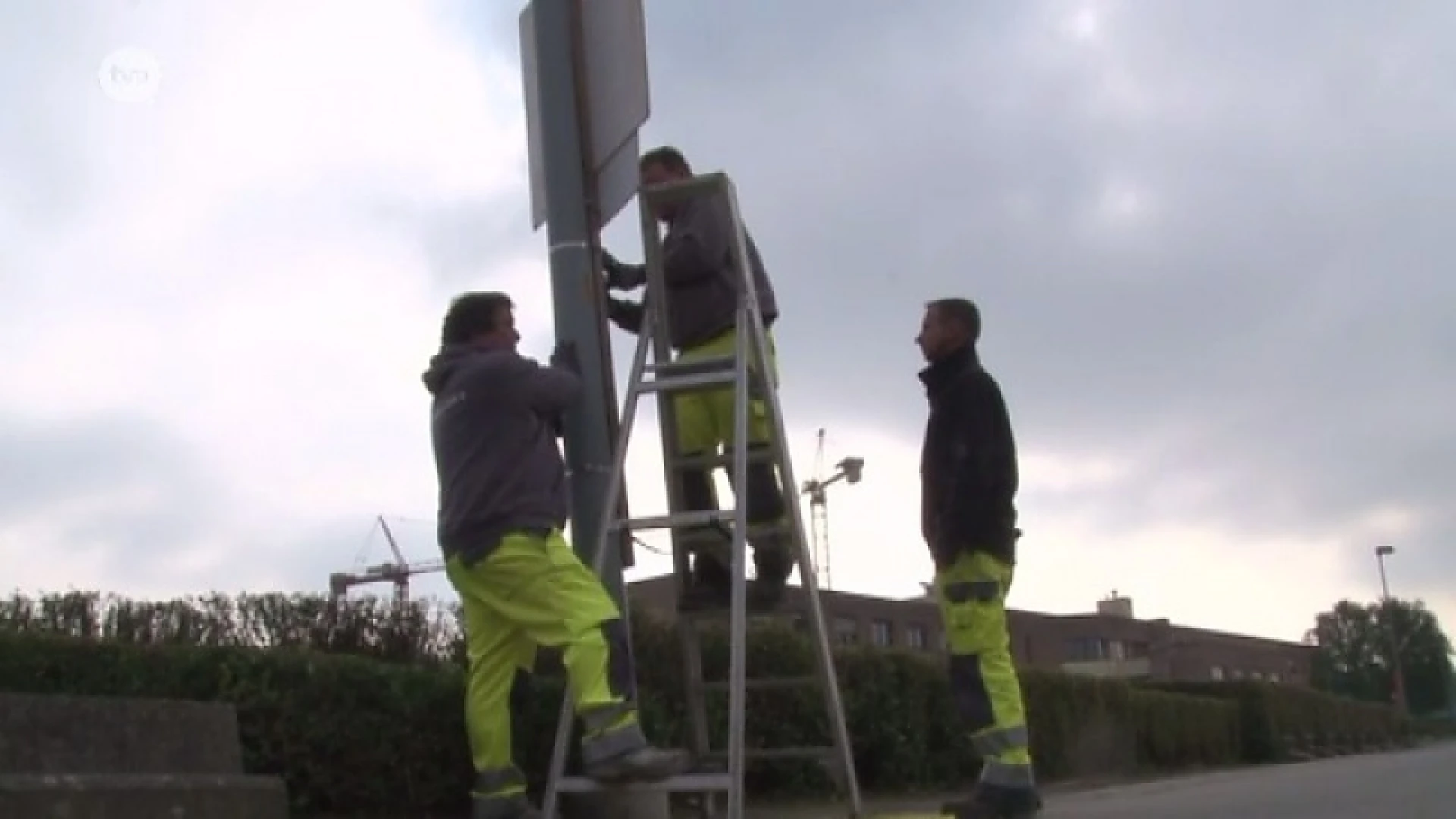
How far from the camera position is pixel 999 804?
248 inches

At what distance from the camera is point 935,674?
13.1m

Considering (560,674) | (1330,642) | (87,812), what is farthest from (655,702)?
(1330,642)

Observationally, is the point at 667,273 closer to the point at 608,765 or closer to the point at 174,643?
the point at 608,765

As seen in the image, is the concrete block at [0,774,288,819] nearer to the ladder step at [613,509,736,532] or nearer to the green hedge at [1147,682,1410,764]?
the ladder step at [613,509,736,532]

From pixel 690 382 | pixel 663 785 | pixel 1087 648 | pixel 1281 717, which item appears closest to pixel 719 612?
pixel 690 382

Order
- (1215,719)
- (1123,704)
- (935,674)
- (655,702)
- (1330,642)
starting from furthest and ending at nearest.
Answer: (1330,642)
(1215,719)
(1123,704)
(935,674)
(655,702)

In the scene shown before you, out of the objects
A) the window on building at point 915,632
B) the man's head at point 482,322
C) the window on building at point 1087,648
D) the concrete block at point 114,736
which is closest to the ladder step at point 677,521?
the man's head at point 482,322

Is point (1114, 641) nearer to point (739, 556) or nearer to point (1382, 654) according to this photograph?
point (1382, 654)

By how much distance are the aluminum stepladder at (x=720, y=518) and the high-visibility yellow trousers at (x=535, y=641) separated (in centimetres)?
19

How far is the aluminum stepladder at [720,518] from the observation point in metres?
5.73

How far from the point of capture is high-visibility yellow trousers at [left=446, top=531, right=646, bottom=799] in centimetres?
545

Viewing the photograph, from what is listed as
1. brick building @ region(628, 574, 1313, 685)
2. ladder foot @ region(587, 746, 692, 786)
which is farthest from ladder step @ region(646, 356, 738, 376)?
brick building @ region(628, 574, 1313, 685)

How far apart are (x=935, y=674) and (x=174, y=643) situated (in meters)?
7.03

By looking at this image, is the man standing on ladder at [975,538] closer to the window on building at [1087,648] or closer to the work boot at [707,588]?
the work boot at [707,588]
